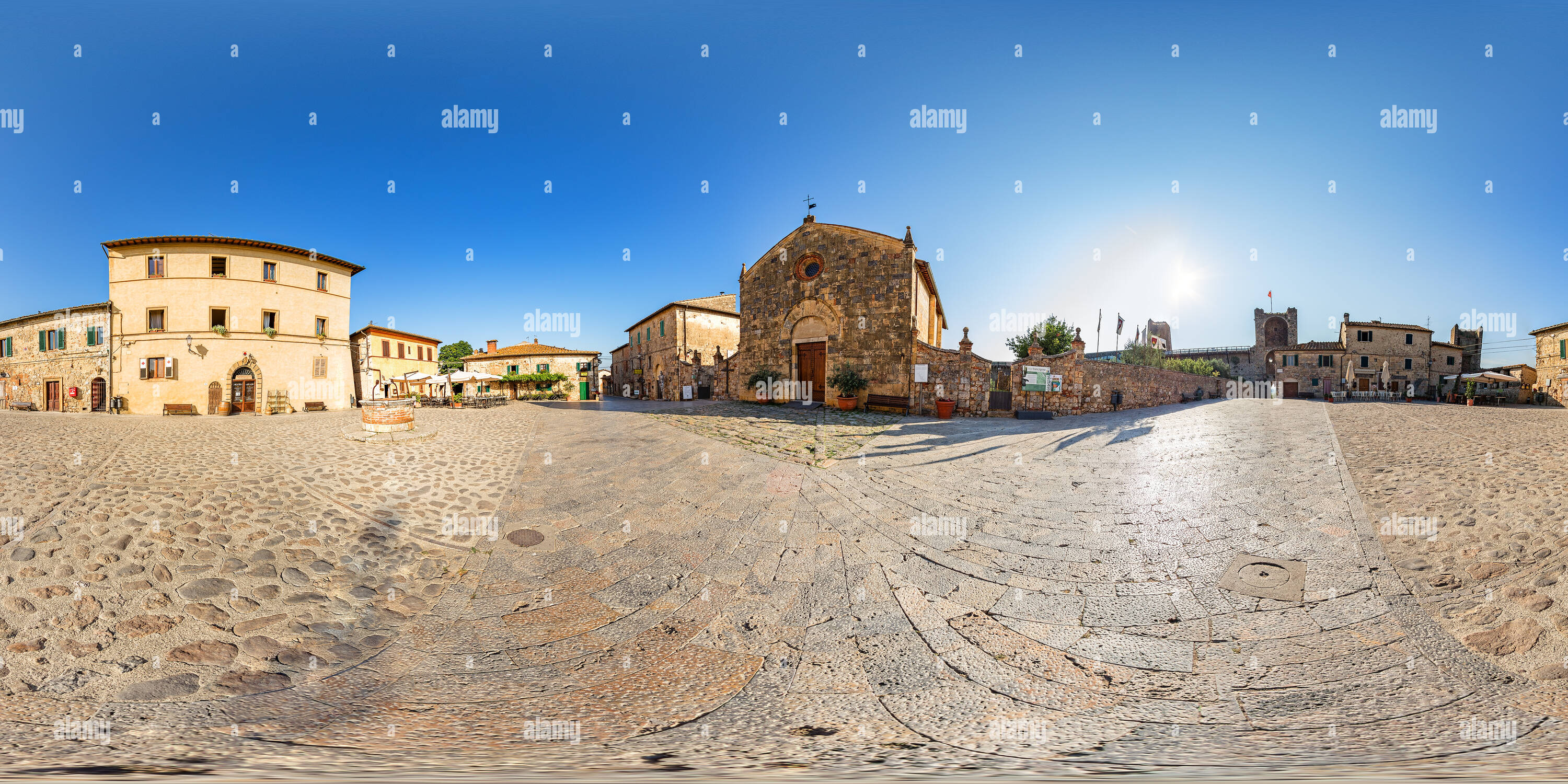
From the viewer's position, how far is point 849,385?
710 inches

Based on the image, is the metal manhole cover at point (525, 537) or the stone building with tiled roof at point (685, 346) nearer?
the metal manhole cover at point (525, 537)

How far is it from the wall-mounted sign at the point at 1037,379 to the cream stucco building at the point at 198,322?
3137cm

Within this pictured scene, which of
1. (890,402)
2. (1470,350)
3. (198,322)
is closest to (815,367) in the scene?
(890,402)

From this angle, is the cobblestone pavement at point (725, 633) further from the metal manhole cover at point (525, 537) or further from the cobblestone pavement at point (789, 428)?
the cobblestone pavement at point (789, 428)

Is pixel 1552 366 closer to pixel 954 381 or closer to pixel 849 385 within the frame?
pixel 954 381

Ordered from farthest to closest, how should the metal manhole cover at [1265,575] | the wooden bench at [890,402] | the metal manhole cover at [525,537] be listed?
the wooden bench at [890,402] → the metal manhole cover at [525,537] → the metal manhole cover at [1265,575]

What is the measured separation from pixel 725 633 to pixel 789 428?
31.4 feet

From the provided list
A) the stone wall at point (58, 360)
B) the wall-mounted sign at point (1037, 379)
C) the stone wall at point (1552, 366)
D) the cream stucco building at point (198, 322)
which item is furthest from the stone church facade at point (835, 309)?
the stone wall at point (1552, 366)

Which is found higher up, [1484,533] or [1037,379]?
[1037,379]

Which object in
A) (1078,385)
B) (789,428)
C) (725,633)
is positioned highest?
(1078,385)

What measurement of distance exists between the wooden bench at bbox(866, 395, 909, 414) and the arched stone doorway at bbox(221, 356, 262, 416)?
2664 cm

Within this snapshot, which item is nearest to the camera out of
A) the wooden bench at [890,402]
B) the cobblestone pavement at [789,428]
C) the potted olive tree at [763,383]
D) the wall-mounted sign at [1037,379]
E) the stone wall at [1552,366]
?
the cobblestone pavement at [789,428]

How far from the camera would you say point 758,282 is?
2152 centimetres

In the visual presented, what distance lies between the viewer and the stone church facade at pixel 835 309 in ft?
58.7
